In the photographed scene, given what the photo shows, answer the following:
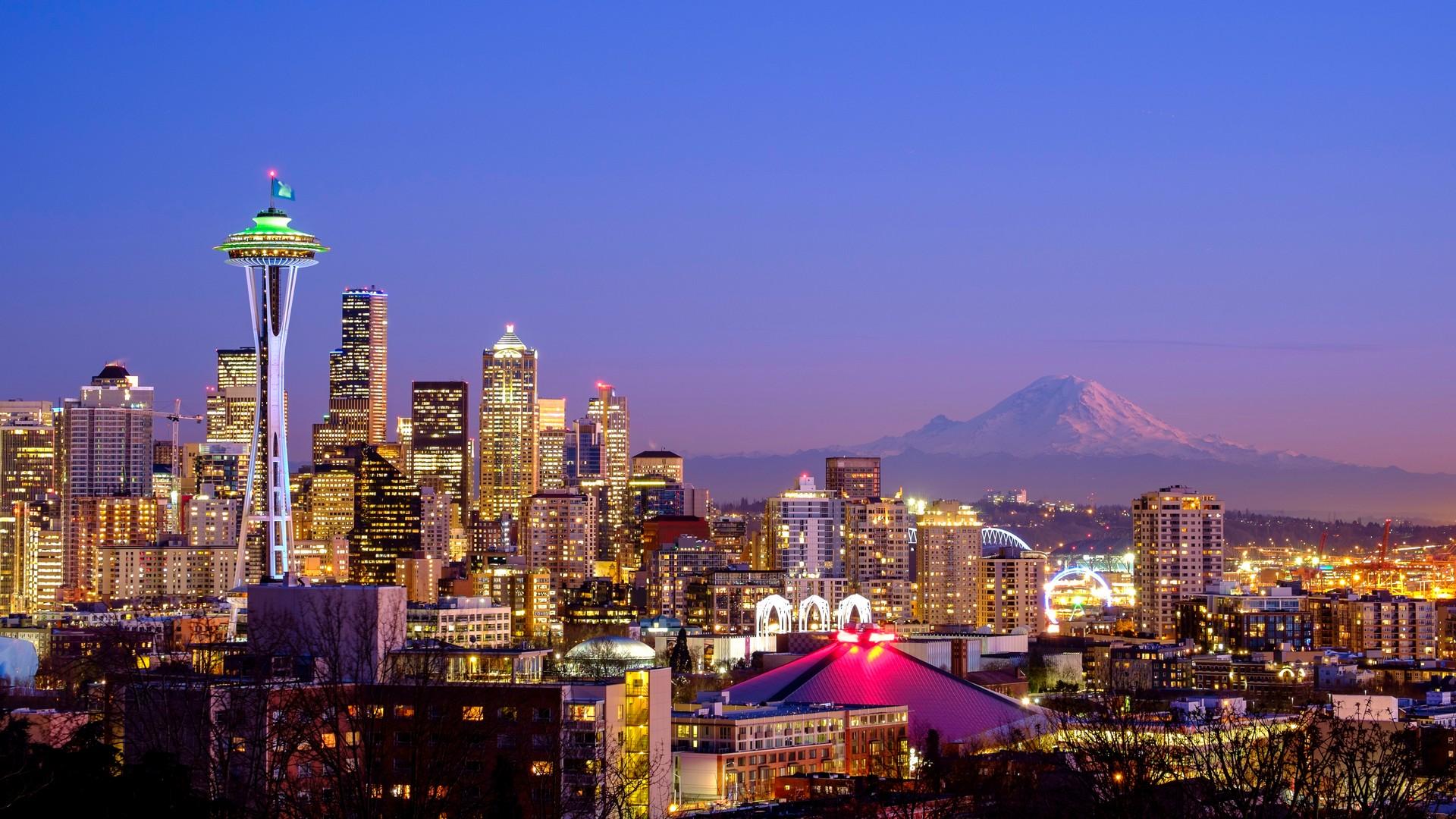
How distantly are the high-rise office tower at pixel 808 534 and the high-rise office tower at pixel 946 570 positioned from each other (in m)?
5.58

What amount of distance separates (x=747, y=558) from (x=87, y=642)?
87.2m

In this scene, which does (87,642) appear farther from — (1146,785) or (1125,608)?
(1125,608)

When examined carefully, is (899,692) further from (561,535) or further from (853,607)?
(561,535)

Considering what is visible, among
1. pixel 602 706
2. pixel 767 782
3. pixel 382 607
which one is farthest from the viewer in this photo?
pixel 767 782

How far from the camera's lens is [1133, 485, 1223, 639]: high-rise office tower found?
144 meters

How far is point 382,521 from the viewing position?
561 ft

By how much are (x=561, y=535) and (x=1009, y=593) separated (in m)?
39.1

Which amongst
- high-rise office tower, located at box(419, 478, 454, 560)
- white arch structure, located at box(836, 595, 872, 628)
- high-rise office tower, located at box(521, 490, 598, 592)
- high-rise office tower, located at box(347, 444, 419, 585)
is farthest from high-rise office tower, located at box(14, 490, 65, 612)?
white arch structure, located at box(836, 595, 872, 628)

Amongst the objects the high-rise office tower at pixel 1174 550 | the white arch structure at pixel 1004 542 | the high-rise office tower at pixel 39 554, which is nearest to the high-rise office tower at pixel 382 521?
the high-rise office tower at pixel 39 554

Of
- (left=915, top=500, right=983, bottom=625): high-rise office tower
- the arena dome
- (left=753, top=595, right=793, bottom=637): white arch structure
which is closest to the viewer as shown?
the arena dome

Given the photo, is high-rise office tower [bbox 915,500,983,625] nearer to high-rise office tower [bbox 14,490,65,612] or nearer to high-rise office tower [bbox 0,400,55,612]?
high-rise office tower [bbox 14,490,65,612]

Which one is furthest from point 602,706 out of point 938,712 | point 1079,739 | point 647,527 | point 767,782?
point 647,527

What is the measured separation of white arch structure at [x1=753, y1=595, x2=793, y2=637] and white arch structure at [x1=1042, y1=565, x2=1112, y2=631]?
27421mm

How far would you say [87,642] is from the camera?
9212 cm
